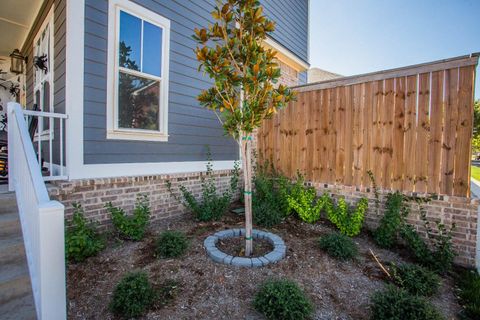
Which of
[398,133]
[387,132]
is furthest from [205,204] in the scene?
[398,133]

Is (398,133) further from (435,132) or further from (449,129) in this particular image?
(449,129)

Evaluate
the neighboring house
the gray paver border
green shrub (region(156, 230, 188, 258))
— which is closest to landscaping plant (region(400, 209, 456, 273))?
the gray paver border

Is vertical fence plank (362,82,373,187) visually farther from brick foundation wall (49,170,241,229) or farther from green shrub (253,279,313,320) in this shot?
brick foundation wall (49,170,241,229)

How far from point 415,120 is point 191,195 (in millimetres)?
3706

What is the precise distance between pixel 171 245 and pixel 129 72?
254 centimetres

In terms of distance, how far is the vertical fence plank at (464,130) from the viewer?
319cm

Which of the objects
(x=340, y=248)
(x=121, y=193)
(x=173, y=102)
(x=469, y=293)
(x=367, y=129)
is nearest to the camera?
(x=469, y=293)

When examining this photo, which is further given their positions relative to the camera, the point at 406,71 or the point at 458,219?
the point at 406,71

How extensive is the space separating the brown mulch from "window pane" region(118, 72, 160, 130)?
1.72m

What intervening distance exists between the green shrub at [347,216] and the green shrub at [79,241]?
3.37m

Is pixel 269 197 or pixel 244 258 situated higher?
pixel 269 197

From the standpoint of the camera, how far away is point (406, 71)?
3664 mm

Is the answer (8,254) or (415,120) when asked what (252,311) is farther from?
(415,120)

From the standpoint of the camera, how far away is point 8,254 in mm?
2209
